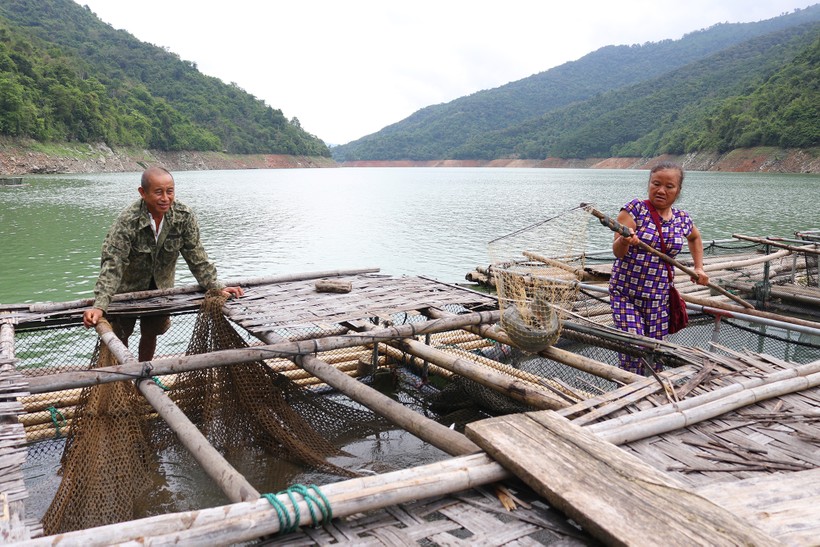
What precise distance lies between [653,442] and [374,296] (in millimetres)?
2748

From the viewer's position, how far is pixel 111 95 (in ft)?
276

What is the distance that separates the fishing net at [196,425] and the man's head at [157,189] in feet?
2.66

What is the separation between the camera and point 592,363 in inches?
147

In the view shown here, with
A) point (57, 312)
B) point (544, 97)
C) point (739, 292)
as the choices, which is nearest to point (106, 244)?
point (57, 312)

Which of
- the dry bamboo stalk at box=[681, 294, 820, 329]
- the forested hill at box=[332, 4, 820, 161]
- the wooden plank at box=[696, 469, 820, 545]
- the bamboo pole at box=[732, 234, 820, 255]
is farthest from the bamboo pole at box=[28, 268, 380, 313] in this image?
the forested hill at box=[332, 4, 820, 161]

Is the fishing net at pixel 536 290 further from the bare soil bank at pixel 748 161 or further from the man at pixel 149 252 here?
the bare soil bank at pixel 748 161

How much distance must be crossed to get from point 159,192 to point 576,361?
327 centimetres

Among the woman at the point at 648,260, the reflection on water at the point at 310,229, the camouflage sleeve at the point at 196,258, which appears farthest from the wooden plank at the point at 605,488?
the reflection on water at the point at 310,229

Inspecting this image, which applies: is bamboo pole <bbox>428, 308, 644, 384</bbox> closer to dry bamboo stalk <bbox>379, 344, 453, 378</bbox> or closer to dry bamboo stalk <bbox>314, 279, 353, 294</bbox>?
dry bamboo stalk <bbox>314, 279, 353, 294</bbox>

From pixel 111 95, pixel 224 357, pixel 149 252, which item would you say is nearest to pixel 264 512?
pixel 224 357

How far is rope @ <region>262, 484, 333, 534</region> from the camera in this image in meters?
1.77

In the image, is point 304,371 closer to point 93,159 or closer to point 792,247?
point 792,247

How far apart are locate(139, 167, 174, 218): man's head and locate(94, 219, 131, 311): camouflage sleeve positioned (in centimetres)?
29

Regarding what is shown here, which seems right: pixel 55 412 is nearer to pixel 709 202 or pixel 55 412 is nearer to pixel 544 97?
pixel 709 202
